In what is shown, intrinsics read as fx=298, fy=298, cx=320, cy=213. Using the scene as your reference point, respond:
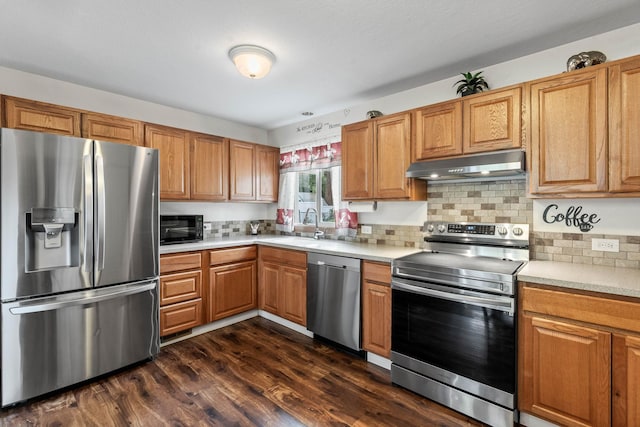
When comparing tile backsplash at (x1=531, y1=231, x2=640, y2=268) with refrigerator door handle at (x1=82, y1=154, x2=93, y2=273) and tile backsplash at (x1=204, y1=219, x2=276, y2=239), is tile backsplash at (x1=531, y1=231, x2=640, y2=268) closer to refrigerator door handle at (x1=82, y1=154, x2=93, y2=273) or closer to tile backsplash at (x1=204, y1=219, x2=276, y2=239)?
tile backsplash at (x1=204, y1=219, x2=276, y2=239)

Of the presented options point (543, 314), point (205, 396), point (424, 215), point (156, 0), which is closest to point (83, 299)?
point (205, 396)

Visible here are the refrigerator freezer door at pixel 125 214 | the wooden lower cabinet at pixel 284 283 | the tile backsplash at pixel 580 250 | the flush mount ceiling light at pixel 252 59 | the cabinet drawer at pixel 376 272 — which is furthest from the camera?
the wooden lower cabinet at pixel 284 283

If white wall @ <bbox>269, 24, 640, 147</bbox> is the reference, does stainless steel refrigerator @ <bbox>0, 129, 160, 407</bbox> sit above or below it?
below

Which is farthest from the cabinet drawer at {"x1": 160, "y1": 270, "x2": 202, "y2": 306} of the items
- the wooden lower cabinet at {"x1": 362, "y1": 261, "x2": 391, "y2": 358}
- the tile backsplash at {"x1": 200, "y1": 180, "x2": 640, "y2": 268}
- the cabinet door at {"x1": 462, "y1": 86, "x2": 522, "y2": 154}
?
the cabinet door at {"x1": 462, "y1": 86, "x2": 522, "y2": 154}

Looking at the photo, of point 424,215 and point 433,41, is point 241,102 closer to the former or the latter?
point 433,41

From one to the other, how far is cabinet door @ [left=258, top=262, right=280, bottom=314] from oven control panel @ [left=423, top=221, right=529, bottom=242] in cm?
166

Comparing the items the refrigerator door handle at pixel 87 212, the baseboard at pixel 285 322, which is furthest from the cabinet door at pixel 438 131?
the refrigerator door handle at pixel 87 212

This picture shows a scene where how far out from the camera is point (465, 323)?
1.91 meters

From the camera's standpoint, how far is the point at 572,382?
162 centimetres

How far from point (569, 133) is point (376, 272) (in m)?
1.59

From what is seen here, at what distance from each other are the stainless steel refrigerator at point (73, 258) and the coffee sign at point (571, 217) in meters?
3.11

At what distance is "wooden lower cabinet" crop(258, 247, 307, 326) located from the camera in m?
3.04

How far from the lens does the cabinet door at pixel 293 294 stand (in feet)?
9.93

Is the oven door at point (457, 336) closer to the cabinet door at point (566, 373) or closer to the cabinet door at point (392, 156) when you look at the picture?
the cabinet door at point (566, 373)
